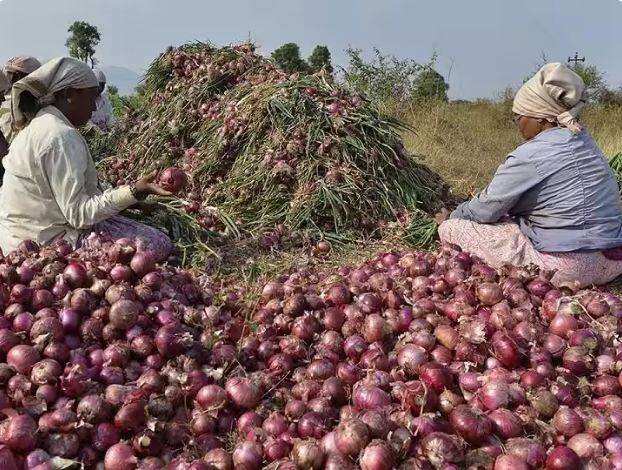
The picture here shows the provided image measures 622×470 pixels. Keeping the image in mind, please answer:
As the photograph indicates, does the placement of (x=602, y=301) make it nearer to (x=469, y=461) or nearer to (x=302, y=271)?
(x=469, y=461)

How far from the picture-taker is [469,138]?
1090cm

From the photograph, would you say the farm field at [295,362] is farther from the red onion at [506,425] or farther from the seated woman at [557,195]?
the seated woman at [557,195]

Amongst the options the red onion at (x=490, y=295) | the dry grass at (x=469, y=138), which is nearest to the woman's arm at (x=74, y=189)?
the red onion at (x=490, y=295)

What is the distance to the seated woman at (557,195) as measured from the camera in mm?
2881

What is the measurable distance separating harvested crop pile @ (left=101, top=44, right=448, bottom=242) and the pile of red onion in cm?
151

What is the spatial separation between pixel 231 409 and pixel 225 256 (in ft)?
5.94

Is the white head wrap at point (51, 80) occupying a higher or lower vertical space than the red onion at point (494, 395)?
higher

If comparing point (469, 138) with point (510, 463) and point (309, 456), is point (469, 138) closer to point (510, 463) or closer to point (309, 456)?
point (510, 463)

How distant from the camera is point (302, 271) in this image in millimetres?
2990

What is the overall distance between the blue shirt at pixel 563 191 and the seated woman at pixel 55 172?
5.64ft

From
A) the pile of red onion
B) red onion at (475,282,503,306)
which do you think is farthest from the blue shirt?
red onion at (475,282,503,306)

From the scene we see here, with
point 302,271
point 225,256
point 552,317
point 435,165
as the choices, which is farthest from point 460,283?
point 435,165

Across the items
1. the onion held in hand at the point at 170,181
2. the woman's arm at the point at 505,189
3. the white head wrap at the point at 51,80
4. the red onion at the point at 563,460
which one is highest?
the white head wrap at the point at 51,80

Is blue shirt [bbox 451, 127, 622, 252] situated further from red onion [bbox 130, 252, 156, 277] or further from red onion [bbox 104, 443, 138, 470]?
red onion [bbox 104, 443, 138, 470]
